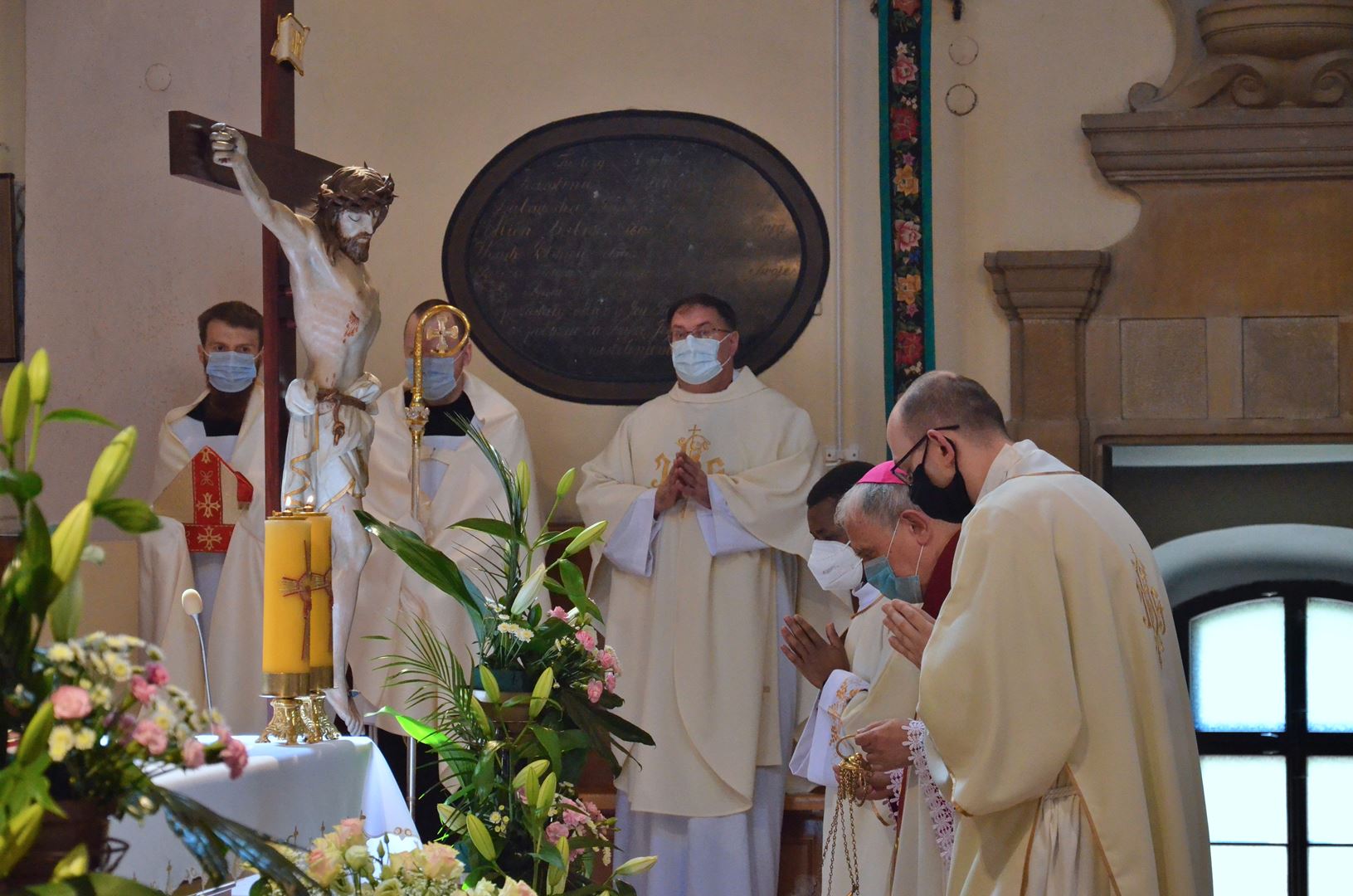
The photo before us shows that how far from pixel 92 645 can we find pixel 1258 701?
23.8 ft

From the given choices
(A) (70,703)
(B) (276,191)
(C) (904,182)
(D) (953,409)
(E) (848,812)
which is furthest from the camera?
(C) (904,182)

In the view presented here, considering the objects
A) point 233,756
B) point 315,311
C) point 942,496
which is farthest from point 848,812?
point 233,756

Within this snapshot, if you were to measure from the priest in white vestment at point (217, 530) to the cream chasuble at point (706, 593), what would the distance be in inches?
53.8

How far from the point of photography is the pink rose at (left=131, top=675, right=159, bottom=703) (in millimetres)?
1868

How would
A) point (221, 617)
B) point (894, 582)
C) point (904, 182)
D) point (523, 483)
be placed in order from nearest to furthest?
point (523, 483), point (894, 582), point (221, 617), point (904, 182)

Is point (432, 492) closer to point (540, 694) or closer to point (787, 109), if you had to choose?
point (787, 109)

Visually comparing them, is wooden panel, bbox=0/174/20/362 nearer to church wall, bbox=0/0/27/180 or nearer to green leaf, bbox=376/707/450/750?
church wall, bbox=0/0/27/180

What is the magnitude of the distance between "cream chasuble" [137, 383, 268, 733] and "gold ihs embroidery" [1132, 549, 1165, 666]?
3.79 metres

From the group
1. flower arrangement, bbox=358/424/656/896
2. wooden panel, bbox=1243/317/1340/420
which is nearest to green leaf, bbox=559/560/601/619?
flower arrangement, bbox=358/424/656/896

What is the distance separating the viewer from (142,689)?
1.88 meters

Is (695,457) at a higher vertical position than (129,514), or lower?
higher

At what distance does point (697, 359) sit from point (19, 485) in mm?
4849

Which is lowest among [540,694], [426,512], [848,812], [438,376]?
[848,812]

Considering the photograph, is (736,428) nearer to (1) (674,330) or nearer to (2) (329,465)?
(1) (674,330)
